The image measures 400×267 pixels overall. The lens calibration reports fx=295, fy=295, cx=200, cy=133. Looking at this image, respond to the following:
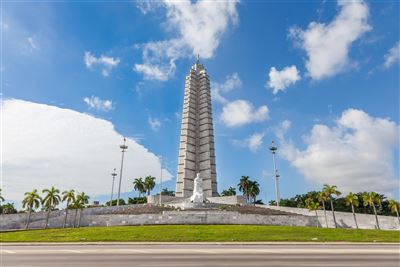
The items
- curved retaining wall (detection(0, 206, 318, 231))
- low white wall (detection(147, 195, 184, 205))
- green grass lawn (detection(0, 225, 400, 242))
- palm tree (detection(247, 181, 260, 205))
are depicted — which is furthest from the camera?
palm tree (detection(247, 181, 260, 205))

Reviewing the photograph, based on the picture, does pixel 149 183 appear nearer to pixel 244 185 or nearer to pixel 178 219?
pixel 244 185

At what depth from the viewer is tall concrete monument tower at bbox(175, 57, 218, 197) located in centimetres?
7244

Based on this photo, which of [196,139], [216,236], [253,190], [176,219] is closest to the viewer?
[216,236]

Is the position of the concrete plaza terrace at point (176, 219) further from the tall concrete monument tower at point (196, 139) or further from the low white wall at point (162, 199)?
the tall concrete monument tower at point (196, 139)

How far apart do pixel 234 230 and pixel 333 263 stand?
64.6 feet

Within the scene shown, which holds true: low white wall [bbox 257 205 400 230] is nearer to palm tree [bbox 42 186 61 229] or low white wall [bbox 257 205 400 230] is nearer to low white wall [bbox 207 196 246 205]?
low white wall [bbox 207 196 246 205]

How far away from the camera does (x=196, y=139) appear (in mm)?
80125

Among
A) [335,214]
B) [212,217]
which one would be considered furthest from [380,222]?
[212,217]

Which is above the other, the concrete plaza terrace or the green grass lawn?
the concrete plaza terrace

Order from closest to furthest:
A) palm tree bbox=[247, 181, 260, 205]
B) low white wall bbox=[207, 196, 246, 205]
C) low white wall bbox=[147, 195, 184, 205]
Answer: low white wall bbox=[207, 196, 246, 205], low white wall bbox=[147, 195, 184, 205], palm tree bbox=[247, 181, 260, 205]

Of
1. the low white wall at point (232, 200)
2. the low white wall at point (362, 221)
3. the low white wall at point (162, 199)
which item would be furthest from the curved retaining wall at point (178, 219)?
the low white wall at point (162, 199)

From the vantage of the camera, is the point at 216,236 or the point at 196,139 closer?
the point at 216,236

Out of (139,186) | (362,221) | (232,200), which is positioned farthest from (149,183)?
(362,221)

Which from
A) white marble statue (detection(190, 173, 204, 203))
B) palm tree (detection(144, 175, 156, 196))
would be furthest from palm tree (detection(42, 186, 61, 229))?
palm tree (detection(144, 175, 156, 196))
